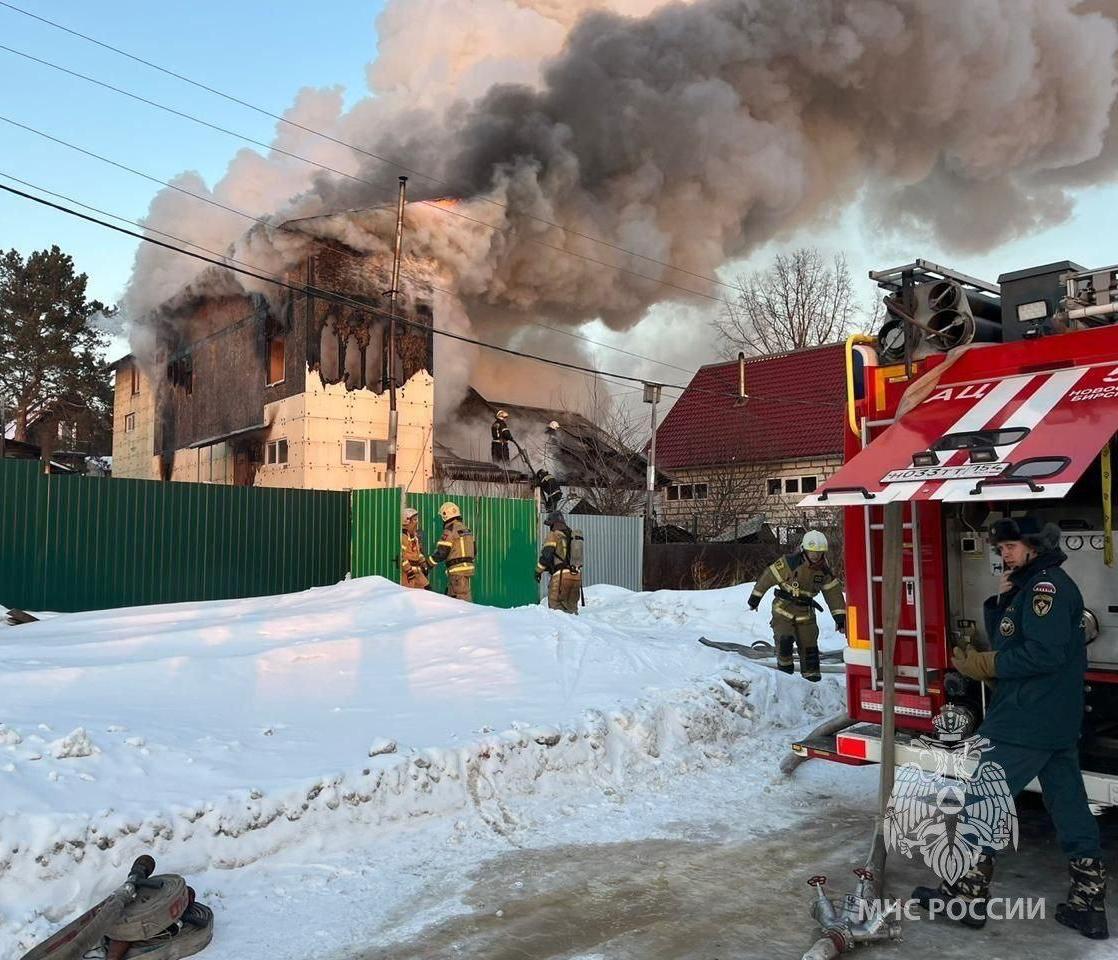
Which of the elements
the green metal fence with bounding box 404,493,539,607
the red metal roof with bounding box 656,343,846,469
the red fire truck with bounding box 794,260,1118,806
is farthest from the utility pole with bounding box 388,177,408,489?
the red fire truck with bounding box 794,260,1118,806

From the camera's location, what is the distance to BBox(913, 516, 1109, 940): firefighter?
11.5 ft

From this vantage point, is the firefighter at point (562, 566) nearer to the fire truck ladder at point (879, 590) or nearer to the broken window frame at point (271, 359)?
the fire truck ladder at point (879, 590)

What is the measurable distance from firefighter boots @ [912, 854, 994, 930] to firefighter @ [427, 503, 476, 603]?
6.73 meters

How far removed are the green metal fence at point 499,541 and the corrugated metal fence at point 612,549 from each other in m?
2.83

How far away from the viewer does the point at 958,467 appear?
3730 millimetres

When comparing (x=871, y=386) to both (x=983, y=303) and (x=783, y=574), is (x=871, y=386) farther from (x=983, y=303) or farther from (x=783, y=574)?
(x=783, y=574)

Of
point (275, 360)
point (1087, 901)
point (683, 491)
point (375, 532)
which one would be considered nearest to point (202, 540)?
point (375, 532)

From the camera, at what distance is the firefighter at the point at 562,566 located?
10.5 metres

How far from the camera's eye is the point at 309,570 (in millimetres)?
11836

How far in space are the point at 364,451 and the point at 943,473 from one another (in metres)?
20.1

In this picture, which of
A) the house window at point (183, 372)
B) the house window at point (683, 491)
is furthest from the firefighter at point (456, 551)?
the house window at point (183, 372)

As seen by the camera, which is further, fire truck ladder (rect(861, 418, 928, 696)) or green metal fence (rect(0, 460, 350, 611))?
green metal fence (rect(0, 460, 350, 611))

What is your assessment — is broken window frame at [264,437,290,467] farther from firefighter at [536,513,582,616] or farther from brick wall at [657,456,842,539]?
firefighter at [536,513,582,616]

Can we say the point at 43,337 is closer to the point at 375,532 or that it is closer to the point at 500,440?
the point at 500,440
